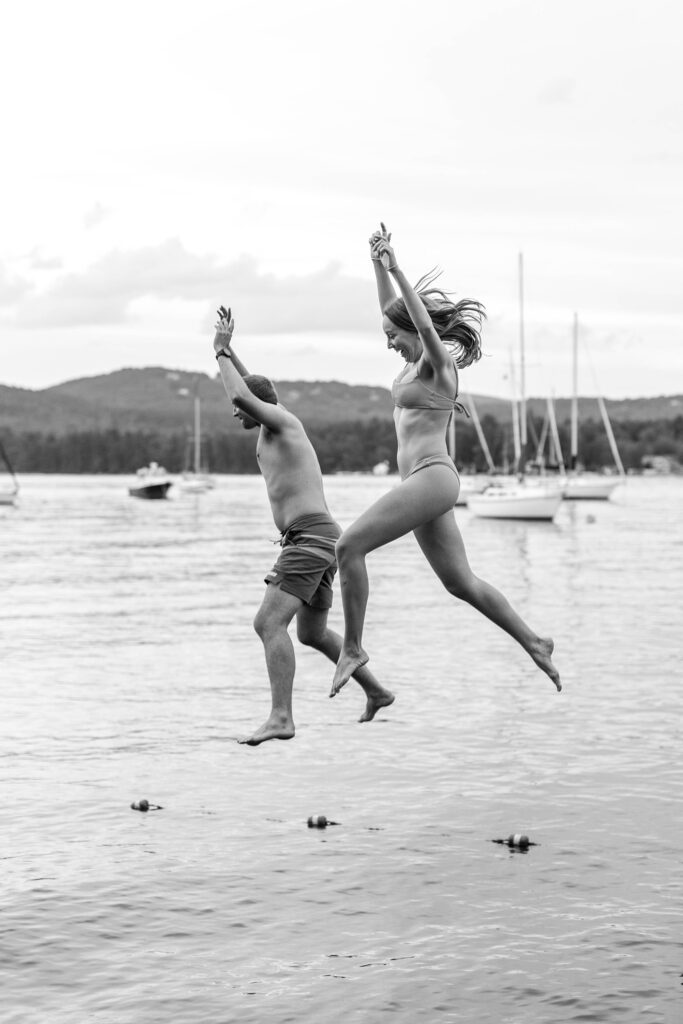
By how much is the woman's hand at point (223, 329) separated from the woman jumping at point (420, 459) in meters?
1.01

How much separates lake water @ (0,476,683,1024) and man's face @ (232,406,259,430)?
4424 mm

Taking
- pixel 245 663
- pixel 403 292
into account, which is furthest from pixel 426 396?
pixel 245 663

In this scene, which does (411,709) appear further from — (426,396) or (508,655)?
(426,396)

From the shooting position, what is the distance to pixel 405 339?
32.7 ft

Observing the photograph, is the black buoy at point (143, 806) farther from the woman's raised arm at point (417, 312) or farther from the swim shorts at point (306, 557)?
the woman's raised arm at point (417, 312)

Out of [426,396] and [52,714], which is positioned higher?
[426,396]

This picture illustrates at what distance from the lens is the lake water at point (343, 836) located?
39.8 ft

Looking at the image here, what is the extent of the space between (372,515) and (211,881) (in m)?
6.28

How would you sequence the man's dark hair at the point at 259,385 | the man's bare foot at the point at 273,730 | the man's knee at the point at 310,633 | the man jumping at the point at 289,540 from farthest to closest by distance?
the man's knee at the point at 310,633 → the man jumping at the point at 289,540 → the man's dark hair at the point at 259,385 → the man's bare foot at the point at 273,730

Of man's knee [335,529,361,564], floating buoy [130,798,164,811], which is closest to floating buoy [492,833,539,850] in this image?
floating buoy [130,798,164,811]

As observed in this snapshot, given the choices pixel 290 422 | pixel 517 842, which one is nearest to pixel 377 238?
pixel 290 422

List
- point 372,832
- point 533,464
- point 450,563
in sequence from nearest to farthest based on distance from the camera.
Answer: point 450,563 → point 372,832 → point 533,464

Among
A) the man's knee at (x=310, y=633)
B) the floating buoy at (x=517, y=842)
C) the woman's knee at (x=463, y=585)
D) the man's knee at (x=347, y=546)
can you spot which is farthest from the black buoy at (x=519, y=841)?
the man's knee at (x=347, y=546)

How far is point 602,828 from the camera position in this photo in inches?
658
